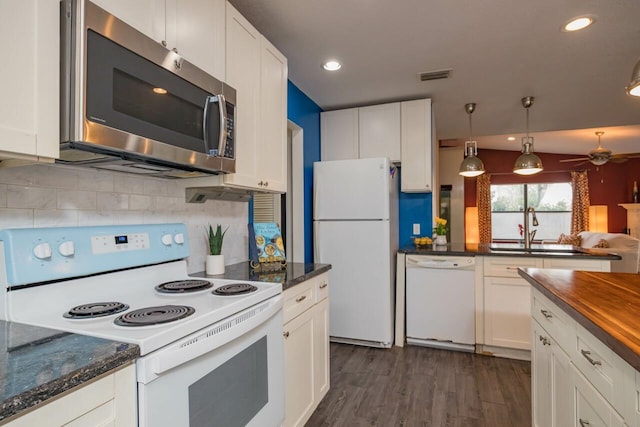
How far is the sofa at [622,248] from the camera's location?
4.18m

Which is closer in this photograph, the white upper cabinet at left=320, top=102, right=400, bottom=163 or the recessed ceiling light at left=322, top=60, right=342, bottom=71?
the recessed ceiling light at left=322, top=60, right=342, bottom=71

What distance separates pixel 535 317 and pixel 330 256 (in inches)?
71.3

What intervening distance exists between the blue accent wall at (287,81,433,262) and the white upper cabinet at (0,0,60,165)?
218 centimetres

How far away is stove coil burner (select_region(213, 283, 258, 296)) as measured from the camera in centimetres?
142

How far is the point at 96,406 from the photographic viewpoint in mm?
778

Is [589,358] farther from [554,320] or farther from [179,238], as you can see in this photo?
[179,238]

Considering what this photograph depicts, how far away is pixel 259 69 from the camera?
200 cm

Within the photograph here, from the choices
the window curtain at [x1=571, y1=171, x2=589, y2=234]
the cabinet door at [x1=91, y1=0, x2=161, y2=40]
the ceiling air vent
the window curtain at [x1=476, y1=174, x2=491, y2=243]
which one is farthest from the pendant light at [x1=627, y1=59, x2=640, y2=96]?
the window curtain at [x1=571, y1=171, x2=589, y2=234]

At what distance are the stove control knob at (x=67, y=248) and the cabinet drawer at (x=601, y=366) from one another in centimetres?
168

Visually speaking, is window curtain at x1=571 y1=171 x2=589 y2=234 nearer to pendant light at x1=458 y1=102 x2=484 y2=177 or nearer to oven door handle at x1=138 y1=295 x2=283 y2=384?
pendant light at x1=458 y1=102 x2=484 y2=177

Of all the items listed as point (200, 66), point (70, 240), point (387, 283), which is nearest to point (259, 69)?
point (200, 66)

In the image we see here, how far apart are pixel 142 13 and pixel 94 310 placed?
40.5 inches

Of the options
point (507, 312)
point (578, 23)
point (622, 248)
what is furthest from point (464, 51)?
point (622, 248)

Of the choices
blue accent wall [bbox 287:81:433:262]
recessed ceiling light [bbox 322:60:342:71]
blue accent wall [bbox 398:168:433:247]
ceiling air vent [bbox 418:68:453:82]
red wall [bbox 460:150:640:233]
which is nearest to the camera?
recessed ceiling light [bbox 322:60:342:71]
